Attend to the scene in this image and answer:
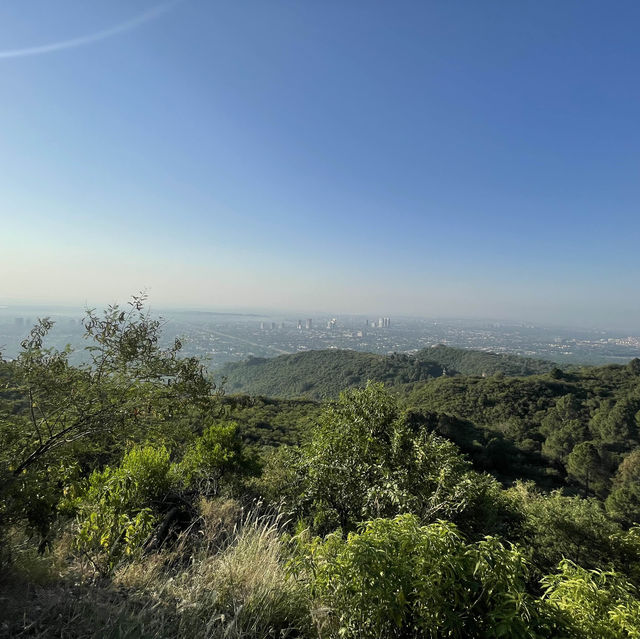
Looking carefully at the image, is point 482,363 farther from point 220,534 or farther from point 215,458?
point 220,534

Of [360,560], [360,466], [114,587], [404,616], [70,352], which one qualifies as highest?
[70,352]

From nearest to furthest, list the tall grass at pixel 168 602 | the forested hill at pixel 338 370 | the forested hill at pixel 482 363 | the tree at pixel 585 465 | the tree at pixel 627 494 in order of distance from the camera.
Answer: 1. the tall grass at pixel 168 602
2. the tree at pixel 627 494
3. the tree at pixel 585 465
4. the forested hill at pixel 338 370
5. the forested hill at pixel 482 363

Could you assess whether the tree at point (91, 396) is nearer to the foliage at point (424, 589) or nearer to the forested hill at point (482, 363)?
the foliage at point (424, 589)

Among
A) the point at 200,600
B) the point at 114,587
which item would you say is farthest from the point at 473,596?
the point at 114,587

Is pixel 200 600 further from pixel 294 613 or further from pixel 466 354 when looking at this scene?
pixel 466 354

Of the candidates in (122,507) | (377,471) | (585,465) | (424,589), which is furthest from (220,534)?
(585,465)

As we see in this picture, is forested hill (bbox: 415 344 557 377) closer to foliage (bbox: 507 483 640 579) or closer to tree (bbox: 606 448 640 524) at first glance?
tree (bbox: 606 448 640 524)

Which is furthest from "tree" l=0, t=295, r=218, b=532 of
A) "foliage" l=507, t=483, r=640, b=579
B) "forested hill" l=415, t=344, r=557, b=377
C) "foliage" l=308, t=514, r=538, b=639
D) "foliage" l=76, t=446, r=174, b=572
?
"forested hill" l=415, t=344, r=557, b=377

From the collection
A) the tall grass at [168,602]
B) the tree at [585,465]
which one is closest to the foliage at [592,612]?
the tall grass at [168,602]
